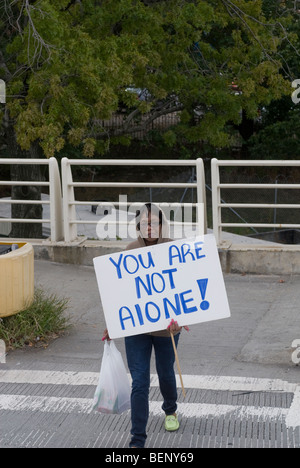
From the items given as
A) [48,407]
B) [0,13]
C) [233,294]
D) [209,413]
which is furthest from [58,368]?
[0,13]

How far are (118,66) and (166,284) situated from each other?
32.9ft

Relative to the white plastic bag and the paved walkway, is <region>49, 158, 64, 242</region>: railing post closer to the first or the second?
the paved walkway

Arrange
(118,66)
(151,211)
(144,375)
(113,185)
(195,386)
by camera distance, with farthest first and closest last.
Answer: (118,66) → (113,185) → (195,386) → (151,211) → (144,375)

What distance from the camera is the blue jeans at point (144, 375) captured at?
5059mm

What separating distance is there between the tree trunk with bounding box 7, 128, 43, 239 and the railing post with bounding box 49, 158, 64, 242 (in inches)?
238

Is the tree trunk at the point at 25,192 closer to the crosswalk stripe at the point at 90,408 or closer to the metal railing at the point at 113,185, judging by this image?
the metal railing at the point at 113,185

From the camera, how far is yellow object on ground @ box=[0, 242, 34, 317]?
7.29 metres

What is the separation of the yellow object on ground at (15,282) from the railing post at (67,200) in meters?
2.55

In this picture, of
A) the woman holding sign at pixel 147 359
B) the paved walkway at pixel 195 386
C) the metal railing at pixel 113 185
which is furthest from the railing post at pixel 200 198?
the woman holding sign at pixel 147 359

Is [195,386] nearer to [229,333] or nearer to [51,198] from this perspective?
[229,333]

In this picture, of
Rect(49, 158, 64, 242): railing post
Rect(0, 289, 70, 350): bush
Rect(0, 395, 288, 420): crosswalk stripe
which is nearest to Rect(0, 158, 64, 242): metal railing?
Rect(49, 158, 64, 242): railing post

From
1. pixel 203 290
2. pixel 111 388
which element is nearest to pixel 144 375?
pixel 111 388

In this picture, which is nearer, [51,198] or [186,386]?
[186,386]

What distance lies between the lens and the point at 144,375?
5.10 m
